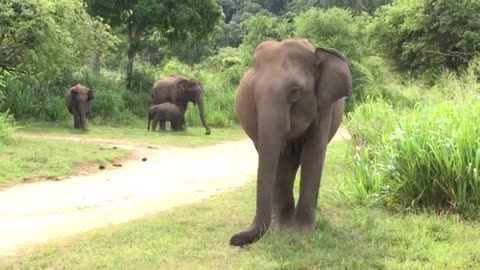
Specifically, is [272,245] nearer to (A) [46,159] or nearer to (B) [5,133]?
(A) [46,159]

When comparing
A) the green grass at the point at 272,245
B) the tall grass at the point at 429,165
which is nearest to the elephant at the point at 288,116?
the green grass at the point at 272,245

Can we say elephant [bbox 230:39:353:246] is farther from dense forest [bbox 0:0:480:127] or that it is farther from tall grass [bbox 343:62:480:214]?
dense forest [bbox 0:0:480:127]

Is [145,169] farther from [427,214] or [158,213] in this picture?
[427,214]

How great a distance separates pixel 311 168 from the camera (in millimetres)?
6578

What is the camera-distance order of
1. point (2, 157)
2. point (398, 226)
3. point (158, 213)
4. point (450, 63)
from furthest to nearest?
point (450, 63)
point (2, 157)
point (158, 213)
point (398, 226)

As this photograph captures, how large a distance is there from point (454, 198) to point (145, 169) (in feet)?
21.2

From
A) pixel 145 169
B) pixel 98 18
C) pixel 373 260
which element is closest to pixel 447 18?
pixel 98 18

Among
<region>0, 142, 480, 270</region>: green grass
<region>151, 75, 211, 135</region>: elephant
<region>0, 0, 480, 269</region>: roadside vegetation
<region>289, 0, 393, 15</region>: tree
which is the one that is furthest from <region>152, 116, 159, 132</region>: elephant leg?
<region>289, 0, 393, 15</region>: tree

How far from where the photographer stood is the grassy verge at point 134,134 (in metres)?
17.7

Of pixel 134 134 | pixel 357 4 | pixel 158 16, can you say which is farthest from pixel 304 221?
pixel 357 4

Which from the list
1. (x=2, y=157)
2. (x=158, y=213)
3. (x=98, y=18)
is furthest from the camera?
(x=98, y=18)

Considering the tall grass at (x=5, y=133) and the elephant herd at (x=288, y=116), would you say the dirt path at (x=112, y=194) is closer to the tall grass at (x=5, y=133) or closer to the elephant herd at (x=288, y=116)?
the elephant herd at (x=288, y=116)

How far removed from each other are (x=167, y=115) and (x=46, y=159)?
849 centimetres

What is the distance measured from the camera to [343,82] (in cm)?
632
